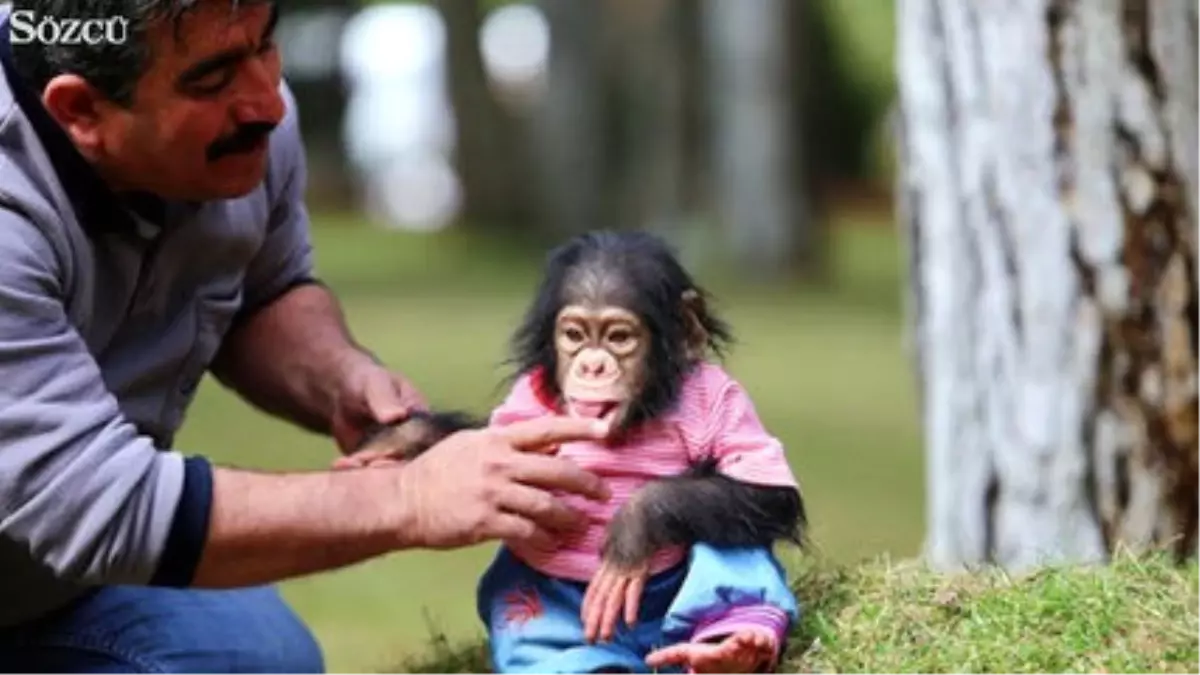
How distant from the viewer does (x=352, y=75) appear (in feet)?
107

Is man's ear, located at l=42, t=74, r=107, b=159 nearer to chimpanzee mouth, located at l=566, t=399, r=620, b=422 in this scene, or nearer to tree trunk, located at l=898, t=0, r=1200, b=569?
chimpanzee mouth, located at l=566, t=399, r=620, b=422

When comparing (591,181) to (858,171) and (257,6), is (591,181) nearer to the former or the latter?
(858,171)

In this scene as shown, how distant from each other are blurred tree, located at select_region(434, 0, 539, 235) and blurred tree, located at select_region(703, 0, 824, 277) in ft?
16.7

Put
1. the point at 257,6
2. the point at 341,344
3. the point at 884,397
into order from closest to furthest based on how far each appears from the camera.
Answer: the point at 257,6
the point at 341,344
the point at 884,397

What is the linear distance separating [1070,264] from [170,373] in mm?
2269

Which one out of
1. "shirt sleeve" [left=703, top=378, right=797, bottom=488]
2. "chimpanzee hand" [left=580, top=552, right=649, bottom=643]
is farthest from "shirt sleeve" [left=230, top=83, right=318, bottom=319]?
"chimpanzee hand" [left=580, top=552, right=649, bottom=643]

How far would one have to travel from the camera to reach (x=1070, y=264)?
6059 mm

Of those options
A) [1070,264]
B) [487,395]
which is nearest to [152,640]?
[1070,264]

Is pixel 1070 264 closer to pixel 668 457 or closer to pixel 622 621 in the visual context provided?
pixel 668 457

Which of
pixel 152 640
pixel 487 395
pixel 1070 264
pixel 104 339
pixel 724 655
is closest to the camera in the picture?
pixel 724 655

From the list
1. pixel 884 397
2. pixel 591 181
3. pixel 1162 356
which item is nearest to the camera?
pixel 1162 356

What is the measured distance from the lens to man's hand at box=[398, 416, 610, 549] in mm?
3699

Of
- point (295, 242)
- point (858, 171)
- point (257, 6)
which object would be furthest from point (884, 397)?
point (858, 171)

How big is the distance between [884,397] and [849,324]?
389 centimetres
